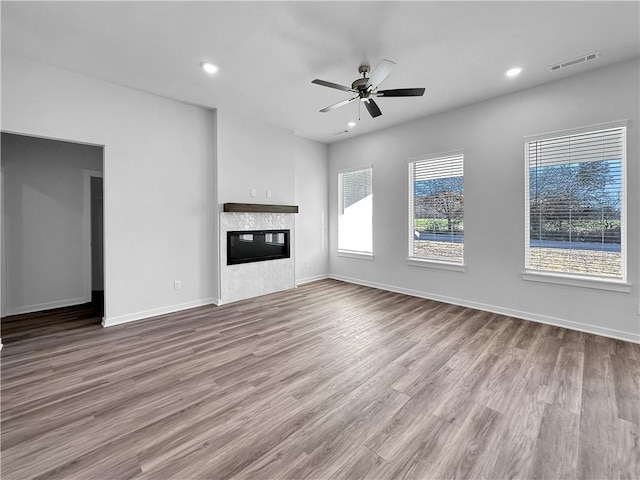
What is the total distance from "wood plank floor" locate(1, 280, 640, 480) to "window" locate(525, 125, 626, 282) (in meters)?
0.88

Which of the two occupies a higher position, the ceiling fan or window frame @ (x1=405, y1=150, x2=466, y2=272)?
the ceiling fan

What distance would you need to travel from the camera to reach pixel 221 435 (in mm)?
1797

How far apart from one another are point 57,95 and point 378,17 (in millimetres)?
3650

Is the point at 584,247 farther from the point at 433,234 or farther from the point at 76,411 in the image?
the point at 76,411

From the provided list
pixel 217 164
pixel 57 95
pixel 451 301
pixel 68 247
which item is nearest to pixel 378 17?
pixel 217 164

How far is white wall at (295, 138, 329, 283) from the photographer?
6.06 meters

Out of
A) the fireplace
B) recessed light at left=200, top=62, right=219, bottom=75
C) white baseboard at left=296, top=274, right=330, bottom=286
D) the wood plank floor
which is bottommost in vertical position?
the wood plank floor

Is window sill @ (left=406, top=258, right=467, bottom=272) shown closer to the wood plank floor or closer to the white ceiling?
the wood plank floor

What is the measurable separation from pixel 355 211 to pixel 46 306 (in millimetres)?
5501

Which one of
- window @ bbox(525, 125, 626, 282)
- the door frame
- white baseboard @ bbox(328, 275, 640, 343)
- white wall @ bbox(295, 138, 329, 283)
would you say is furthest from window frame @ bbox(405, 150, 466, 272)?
the door frame

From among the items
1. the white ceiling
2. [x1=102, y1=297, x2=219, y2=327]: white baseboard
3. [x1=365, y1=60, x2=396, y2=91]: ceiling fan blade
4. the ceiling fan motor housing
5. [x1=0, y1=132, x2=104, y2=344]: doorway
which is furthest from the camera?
[x1=0, y1=132, x2=104, y2=344]: doorway

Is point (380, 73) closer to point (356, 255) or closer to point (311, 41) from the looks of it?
point (311, 41)

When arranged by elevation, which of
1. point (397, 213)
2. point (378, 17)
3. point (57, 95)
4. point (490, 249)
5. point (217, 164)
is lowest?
point (490, 249)

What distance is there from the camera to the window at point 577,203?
3.24 m
